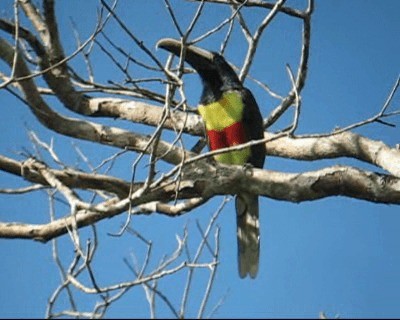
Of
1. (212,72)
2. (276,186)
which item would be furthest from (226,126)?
(276,186)

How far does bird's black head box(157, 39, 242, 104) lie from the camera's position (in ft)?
17.6

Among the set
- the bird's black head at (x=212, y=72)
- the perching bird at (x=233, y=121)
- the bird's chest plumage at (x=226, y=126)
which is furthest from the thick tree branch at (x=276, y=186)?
the bird's black head at (x=212, y=72)

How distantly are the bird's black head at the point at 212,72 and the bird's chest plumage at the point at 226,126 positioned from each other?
0.08m

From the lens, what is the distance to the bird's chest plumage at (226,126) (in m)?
5.09

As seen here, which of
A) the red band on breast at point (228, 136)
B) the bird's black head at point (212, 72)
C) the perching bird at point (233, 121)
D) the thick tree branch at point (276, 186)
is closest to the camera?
the thick tree branch at point (276, 186)

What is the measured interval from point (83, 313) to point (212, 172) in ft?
3.43

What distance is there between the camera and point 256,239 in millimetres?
4973

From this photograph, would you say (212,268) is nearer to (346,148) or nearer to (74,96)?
(346,148)

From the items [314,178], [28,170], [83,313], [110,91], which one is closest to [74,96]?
[110,91]

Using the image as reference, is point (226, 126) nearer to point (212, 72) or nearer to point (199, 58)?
point (212, 72)

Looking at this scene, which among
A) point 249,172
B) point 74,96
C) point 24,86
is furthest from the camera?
point 74,96

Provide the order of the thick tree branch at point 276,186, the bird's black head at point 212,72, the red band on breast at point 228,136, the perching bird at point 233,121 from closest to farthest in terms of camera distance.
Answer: the thick tree branch at point 276,186
the perching bird at point 233,121
the red band on breast at point 228,136
the bird's black head at point 212,72

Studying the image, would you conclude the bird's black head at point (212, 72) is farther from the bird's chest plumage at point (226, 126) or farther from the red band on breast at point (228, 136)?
the red band on breast at point (228, 136)

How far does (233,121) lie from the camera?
5.21 meters
